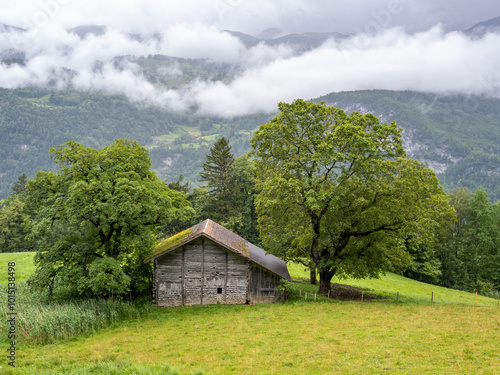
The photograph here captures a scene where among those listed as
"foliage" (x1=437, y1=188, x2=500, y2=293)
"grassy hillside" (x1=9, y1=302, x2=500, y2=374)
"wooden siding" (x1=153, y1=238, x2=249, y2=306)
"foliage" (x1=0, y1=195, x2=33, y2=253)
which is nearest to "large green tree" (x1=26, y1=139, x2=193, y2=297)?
"wooden siding" (x1=153, y1=238, x2=249, y2=306)

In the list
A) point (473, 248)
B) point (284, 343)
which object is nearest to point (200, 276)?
point (284, 343)

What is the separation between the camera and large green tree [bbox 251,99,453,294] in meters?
26.3

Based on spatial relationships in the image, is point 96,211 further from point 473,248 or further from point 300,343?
point 473,248

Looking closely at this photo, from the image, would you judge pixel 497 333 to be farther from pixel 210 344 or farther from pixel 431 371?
pixel 210 344

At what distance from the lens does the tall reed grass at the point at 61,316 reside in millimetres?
18922

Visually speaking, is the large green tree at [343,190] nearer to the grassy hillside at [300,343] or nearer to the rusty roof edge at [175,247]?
the grassy hillside at [300,343]

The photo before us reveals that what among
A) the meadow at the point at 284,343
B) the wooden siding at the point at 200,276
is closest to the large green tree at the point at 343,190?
the wooden siding at the point at 200,276

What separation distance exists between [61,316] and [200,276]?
36.2ft

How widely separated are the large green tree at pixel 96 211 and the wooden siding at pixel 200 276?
131 inches

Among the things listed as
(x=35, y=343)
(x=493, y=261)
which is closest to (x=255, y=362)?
(x=35, y=343)

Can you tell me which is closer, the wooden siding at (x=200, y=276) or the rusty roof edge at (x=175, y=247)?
the rusty roof edge at (x=175, y=247)

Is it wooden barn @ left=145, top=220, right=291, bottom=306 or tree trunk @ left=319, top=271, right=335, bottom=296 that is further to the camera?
tree trunk @ left=319, top=271, right=335, bottom=296

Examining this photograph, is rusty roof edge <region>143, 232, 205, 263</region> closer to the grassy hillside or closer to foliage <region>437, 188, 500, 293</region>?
the grassy hillside

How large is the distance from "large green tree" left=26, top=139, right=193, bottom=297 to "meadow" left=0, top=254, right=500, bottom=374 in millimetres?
4363
